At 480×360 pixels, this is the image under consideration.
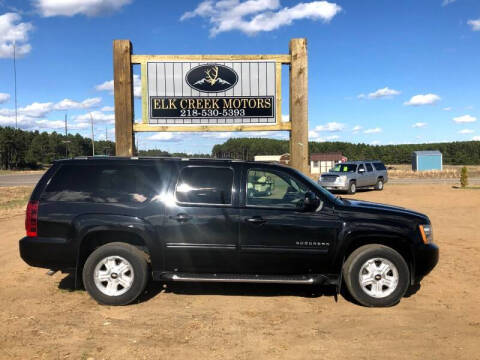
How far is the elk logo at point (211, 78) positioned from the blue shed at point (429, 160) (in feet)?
202

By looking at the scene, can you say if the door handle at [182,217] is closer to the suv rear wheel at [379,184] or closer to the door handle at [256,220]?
the door handle at [256,220]

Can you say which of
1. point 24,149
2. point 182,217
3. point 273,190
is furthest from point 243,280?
point 24,149

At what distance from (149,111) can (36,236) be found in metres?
4.88

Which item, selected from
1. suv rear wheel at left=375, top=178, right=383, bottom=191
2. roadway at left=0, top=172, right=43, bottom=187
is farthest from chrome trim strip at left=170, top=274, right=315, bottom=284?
roadway at left=0, top=172, right=43, bottom=187

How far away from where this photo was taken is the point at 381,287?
4949mm

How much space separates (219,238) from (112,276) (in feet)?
4.52

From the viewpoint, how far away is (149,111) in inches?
366

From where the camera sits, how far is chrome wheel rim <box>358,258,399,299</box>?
4.93 metres

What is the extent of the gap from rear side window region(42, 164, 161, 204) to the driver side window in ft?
3.80

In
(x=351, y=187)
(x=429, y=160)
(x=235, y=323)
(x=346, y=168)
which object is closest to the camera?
(x=235, y=323)

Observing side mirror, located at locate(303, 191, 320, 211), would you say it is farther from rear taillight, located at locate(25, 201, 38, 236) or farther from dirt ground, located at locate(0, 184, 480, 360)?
rear taillight, located at locate(25, 201, 38, 236)

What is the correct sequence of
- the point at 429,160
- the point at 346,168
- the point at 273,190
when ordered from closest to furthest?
the point at 273,190 < the point at 346,168 < the point at 429,160

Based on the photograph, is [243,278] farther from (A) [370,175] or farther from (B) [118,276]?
(A) [370,175]

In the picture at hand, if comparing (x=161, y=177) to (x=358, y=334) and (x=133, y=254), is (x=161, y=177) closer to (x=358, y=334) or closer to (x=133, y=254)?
(x=133, y=254)
